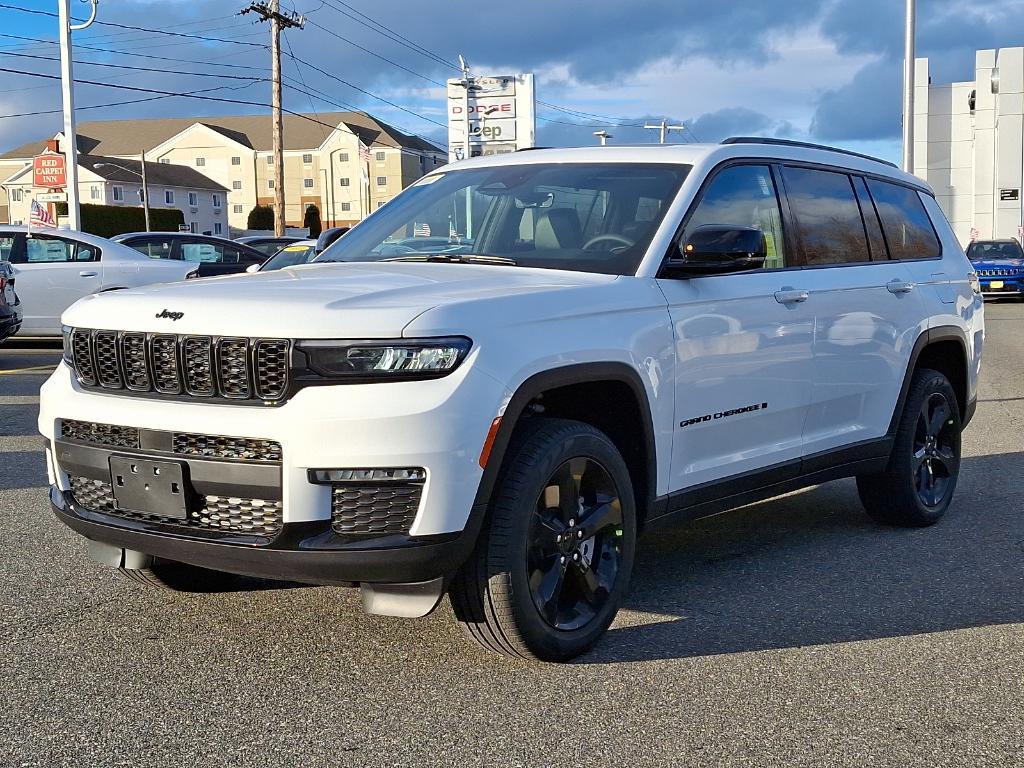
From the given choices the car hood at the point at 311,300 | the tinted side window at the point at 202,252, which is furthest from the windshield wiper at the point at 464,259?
the tinted side window at the point at 202,252

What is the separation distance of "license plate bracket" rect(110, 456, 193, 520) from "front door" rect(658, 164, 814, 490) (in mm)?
1855

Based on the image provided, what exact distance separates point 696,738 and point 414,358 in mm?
1387

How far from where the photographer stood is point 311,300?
3.96 metres

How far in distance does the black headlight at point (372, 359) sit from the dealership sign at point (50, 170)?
90.6 feet

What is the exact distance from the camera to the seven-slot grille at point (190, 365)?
12.5 feet

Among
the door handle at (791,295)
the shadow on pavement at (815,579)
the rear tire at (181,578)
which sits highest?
the door handle at (791,295)

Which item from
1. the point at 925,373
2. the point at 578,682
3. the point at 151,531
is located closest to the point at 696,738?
the point at 578,682

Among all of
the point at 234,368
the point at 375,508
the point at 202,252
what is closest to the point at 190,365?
the point at 234,368

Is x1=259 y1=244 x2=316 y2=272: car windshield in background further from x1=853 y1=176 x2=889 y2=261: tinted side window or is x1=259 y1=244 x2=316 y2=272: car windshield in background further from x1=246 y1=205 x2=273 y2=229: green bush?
x1=246 y1=205 x2=273 y2=229: green bush

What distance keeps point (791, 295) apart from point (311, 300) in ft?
7.59

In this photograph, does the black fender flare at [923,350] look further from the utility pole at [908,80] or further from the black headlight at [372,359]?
the utility pole at [908,80]

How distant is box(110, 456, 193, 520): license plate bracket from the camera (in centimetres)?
391

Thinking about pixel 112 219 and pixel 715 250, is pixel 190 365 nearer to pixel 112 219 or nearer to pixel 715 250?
pixel 715 250

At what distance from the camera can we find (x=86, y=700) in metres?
3.93
